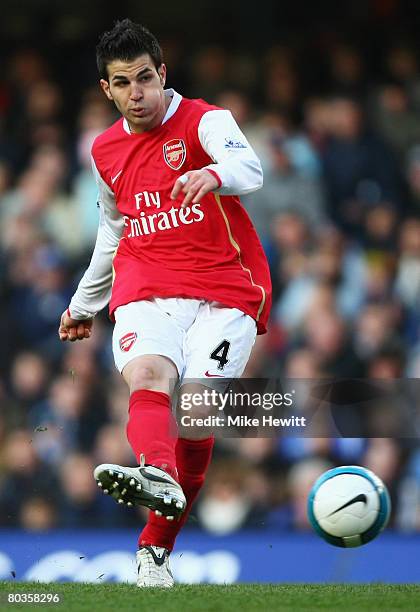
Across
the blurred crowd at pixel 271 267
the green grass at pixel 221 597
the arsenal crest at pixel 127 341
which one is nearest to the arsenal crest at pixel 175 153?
the arsenal crest at pixel 127 341

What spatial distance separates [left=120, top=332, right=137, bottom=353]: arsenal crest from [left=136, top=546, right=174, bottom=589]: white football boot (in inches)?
32.0

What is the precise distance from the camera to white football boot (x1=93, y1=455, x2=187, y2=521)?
12.7 feet

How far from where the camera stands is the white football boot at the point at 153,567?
15.4ft

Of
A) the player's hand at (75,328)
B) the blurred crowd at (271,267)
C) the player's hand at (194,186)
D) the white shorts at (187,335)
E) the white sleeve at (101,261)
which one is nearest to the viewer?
the player's hand at (194,186)

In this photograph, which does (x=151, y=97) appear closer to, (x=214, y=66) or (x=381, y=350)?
(x=381, y=350)

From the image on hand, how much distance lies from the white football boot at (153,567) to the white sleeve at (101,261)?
3.38 feet

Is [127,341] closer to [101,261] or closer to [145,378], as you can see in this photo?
[145,378]

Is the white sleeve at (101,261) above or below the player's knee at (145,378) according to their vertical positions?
above

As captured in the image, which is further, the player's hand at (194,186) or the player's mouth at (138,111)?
the player's mouth at (138,111)

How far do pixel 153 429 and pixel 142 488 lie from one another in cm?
35

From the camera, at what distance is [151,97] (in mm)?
4559

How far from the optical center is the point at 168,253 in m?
4.64

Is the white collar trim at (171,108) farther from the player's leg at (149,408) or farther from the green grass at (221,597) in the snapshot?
the green grass at (221,597)

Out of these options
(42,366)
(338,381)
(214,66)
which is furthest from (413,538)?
(214,66)
